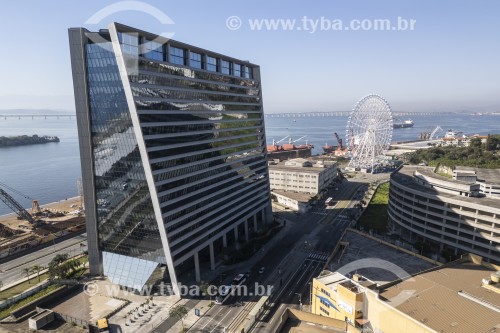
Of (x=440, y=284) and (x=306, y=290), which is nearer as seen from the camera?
(x=440, y=284)

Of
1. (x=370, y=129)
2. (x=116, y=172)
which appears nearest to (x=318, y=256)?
(x=116, y=172)

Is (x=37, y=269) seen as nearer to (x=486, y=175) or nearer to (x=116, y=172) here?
(x=116, y=172)

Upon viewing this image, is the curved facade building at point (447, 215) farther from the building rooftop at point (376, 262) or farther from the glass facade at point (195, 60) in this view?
the glass facade at point (195, 60)

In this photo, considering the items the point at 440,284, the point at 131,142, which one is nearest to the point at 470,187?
the point at 440,284

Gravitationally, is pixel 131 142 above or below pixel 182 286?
above

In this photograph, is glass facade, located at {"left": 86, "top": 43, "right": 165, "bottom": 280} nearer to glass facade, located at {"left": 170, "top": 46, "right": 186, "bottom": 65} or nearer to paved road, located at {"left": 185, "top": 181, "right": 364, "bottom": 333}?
glass facade, located at {"left": 170, "top": 46, "right": 186, "bottom": 65}

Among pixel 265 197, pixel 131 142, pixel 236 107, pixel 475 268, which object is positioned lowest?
pixel 475 268

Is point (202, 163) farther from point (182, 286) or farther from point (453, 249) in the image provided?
point (453, 249)

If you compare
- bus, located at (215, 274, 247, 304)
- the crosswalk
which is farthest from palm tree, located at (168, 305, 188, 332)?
the crosswalk
